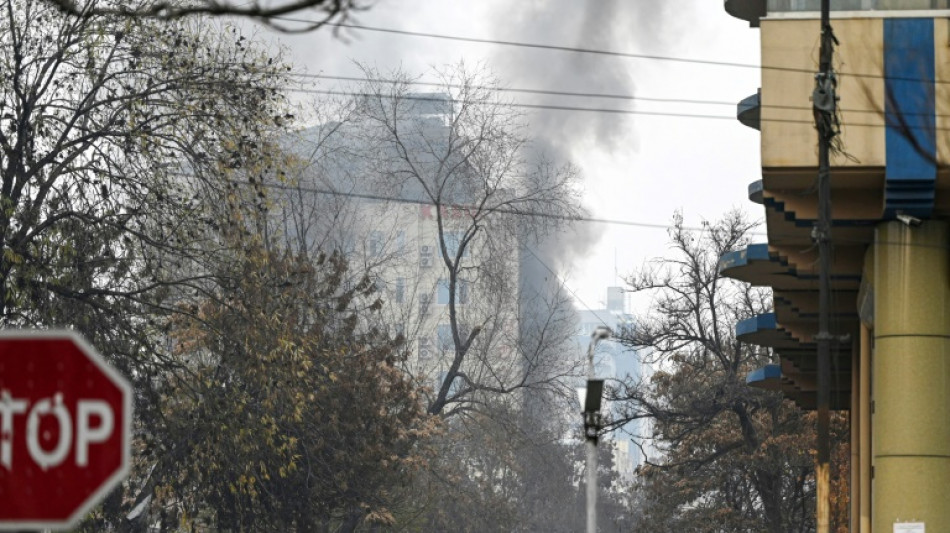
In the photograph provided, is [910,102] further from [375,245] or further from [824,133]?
[375,245]

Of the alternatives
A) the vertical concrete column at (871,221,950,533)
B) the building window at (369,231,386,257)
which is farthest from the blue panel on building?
the building window at (369,231,386,257)

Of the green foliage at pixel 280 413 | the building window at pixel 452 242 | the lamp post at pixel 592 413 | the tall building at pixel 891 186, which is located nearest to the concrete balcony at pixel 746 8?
the tall building at pixel 891 186

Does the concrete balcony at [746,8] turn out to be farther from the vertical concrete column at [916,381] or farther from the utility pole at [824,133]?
the utility pole at [824,133]

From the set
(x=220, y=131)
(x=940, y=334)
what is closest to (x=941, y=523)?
(x=940, y=334)

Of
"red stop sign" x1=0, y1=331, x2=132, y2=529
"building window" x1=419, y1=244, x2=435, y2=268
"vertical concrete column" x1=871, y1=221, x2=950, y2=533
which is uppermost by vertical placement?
"building window" x1=419, y1=244, x2=435, y2=268

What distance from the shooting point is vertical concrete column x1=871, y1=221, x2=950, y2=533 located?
20.0 meters

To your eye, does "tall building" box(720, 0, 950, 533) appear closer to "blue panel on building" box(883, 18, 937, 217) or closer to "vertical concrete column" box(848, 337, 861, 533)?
"blue panel on building" box(883, 18, 937, 217)

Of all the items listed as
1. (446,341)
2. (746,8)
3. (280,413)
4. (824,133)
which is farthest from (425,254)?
(824,133)

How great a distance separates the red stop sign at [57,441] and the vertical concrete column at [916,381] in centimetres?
1668

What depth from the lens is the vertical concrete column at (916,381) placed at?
65.6 ft

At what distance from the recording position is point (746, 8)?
1062 inches

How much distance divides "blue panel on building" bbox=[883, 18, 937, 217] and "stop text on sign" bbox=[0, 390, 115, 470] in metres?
15.6

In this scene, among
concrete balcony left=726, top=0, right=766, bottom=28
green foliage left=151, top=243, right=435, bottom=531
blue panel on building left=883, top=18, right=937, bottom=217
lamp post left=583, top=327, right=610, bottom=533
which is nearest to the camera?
lamp post left=583, top=327, right=610, bottom=533

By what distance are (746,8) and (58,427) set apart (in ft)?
77.3
